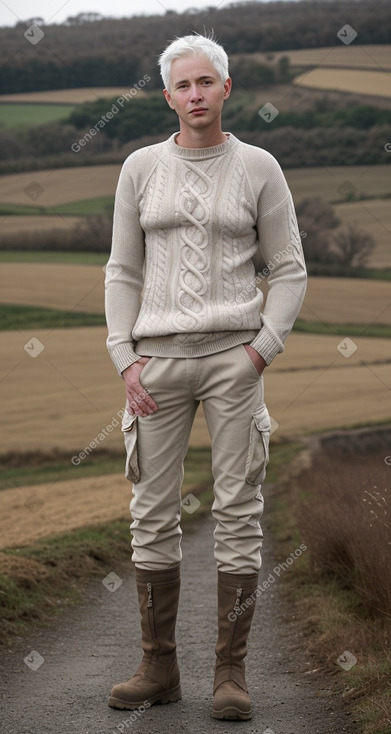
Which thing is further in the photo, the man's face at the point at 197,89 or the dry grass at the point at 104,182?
the dry grass at the point at 104,182

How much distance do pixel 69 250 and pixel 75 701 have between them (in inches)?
563

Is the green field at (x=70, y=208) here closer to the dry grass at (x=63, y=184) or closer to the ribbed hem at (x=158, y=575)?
the dry grass at (x=63, y=184)

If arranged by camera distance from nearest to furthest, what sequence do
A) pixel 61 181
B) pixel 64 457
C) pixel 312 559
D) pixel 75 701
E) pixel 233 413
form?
pixel 233 413, pixel 75 701, pixel 312 559, pixel 64 457, pixel 61 181

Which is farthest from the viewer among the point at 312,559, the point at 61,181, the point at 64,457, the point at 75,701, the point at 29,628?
the point at 61,181

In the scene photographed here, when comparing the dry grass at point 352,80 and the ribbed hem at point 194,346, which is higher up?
the ribbed hem at point 194,346

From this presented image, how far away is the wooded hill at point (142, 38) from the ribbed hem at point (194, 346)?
47.6ft

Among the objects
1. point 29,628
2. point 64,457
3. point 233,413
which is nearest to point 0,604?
point 29,628

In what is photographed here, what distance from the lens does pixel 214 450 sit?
112 inches

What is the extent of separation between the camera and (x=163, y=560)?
2.88m

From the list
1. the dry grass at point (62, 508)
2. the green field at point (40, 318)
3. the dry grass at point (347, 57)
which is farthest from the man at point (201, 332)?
the dry grass at point (347, 57)

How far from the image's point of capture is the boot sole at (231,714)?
108 inches

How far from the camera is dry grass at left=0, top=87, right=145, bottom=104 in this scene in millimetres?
16516

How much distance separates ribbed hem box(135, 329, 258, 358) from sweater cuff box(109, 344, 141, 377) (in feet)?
0.14

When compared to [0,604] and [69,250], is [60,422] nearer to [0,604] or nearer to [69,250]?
[69,250]
